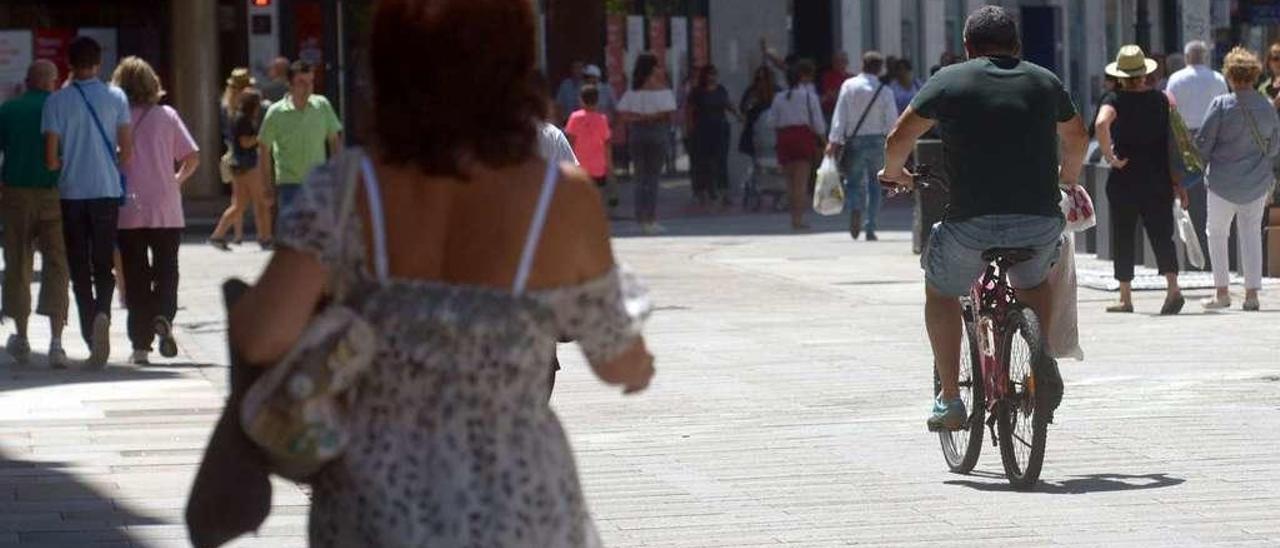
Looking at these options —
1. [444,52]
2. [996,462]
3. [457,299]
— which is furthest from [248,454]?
[996,462]

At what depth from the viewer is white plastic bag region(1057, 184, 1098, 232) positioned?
31.8 feet

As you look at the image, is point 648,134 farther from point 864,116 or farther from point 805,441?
point 805,441

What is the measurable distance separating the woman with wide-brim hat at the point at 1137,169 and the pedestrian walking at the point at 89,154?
18.6 feet

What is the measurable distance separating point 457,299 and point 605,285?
256mm

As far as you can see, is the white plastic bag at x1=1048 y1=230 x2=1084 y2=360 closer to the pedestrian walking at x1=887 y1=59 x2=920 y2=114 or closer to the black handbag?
the black handbag

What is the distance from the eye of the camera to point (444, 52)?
152 inches

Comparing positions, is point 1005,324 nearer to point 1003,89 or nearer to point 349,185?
point 1003,89

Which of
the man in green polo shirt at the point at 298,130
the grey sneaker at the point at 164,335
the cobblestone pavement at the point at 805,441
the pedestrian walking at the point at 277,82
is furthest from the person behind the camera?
the pedestrian walking at the point at 277,82

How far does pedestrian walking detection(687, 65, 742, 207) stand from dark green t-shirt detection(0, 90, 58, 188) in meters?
17.1

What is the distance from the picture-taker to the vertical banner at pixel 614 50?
125 ft

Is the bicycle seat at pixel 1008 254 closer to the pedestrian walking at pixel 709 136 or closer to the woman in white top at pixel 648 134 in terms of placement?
the woman in white top at pixel 648 134

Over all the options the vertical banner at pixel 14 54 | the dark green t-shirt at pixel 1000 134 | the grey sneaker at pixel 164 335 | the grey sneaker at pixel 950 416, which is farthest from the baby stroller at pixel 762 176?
the dark green t-shirt at pixel 1000 134

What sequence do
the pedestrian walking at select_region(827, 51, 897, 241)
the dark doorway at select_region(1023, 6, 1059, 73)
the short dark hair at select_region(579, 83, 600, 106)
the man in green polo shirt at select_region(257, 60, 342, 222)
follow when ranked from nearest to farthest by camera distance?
the man in green polo shirt at select_region(257, 60, 342, 222) → the short dark hair at select_region(579, 83, 600, 106) → the pedestrian walking at select_region(827, 51, 897, 241) → the dark doorway at select_region(1023, 6, 1059, 73)

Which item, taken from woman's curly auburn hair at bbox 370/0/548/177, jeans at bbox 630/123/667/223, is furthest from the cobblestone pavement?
jeans at bbox 630/123/667/223
